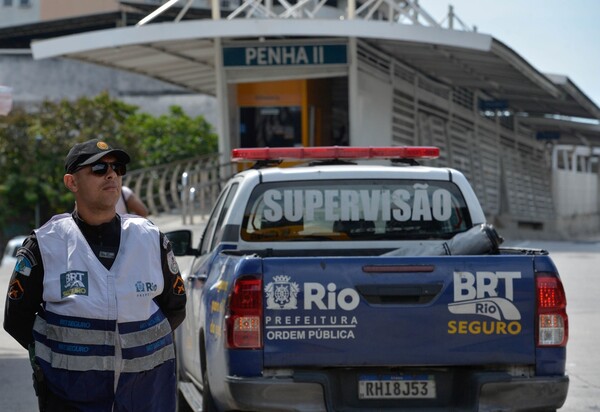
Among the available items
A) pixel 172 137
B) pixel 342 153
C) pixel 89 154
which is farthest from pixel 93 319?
pixel 172 137

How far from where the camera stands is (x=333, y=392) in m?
6.29

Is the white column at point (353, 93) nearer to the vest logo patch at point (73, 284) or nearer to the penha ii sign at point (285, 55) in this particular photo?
the penha ii sign at point (285, 55)

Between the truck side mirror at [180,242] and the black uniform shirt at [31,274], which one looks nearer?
the black uniform shirt at [31,274]

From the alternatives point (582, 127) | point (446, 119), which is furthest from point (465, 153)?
point (582, 127)

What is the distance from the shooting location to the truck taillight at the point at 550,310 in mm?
6234

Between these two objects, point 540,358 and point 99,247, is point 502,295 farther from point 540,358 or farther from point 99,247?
point 99,247

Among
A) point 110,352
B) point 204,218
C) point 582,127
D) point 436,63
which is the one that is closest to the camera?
point 110,352

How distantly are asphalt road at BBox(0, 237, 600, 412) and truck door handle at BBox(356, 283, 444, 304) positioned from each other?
293 cm

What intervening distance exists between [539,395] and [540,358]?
0.18m

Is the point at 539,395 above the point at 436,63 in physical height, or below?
below

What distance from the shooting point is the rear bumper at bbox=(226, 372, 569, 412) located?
6.21 m

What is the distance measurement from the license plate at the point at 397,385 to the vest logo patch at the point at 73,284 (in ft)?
7.16

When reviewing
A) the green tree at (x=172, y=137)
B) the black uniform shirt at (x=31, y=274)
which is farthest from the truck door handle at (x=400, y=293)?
the green tree at (x=172, y=137)

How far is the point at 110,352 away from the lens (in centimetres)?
451
